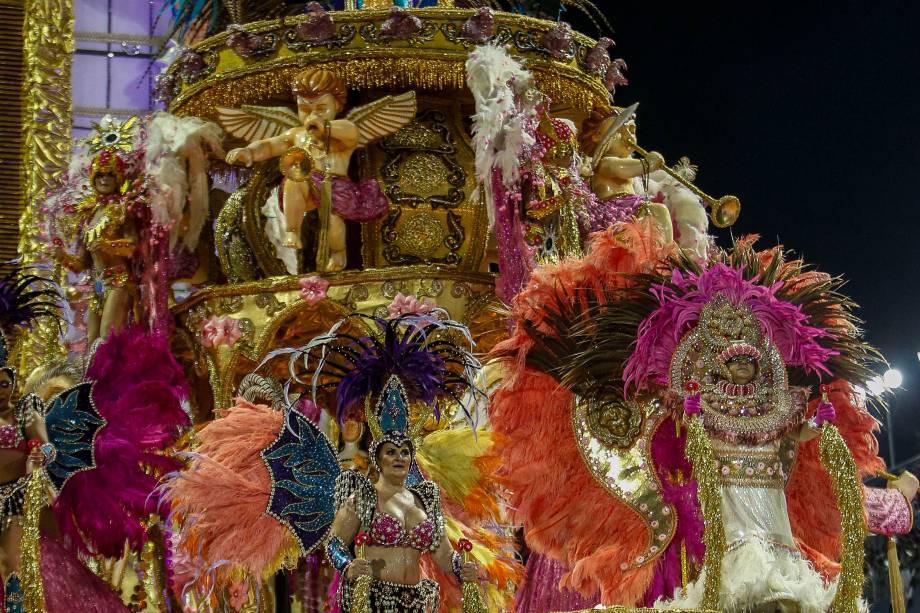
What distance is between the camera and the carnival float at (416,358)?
23.1 feet

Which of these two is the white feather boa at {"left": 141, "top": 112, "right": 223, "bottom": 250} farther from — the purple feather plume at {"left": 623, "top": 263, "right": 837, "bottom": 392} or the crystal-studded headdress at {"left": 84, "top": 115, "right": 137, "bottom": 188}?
the purple feather plume at {"left": 623, "top": 263, "right": 837, "bottom": 392}

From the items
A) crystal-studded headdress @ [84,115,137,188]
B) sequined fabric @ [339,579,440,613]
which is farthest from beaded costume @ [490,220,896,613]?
crystal-studded headdress @ [84,115,137,188]

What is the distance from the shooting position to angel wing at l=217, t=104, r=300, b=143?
10359 mm

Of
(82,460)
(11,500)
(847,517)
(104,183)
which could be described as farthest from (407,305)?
→ (847,517)

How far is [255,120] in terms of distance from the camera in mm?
10422

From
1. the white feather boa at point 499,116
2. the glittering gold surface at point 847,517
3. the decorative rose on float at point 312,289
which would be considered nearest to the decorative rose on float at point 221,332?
the decorative rose on float at point 312,289

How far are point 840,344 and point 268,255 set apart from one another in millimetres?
4098

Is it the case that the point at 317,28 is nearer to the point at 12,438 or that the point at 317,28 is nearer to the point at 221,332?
the point at 221,332

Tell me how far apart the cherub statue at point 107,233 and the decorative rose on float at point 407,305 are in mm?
1560

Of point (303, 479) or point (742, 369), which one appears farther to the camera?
point (303, 479)

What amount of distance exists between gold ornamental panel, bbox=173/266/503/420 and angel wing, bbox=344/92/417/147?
2.62ft

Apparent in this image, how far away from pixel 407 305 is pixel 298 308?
2.03ft

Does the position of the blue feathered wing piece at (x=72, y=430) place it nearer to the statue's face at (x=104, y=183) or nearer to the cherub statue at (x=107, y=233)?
Result: the cherub statue at (x=107, y=233)

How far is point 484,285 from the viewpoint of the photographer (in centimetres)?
1001
